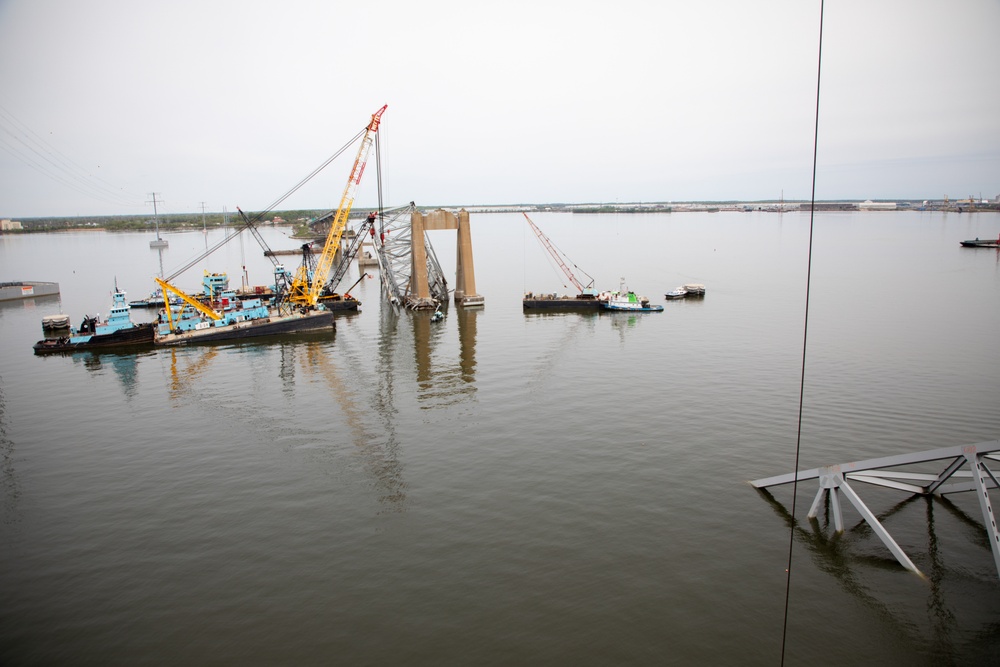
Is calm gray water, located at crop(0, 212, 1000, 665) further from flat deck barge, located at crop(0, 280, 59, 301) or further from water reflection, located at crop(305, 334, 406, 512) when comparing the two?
flat deck barge, located at crop(0, 280, 59, 301)

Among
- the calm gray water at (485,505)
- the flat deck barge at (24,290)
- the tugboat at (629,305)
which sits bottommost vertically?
the calm gray water at (485,505)

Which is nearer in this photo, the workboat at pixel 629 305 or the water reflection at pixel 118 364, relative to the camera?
the water reflection at pixel 118 364

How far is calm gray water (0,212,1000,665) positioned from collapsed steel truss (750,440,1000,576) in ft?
2.08

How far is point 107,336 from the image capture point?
4238 centimetres

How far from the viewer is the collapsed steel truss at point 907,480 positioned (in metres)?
13.3

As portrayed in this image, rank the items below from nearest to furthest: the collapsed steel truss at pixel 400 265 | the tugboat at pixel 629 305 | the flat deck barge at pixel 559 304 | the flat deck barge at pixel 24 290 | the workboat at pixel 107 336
Result: 1. the workboat at pixel 107 336
2. the tugboat at pixel 629 305
3. the flat deck barge at pixel 559 304
4. the collapsed steel truss at pixel 400 265
5. the flat deck barge at pixel 24 290

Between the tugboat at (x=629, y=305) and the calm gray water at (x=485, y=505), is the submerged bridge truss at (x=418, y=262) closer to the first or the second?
the tugboat at (x=629, y=305)

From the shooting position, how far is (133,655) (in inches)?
501

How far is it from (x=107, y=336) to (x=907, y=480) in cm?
4774

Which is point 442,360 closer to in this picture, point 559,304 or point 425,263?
point 559,304

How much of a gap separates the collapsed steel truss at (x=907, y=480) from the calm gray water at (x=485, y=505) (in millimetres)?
635

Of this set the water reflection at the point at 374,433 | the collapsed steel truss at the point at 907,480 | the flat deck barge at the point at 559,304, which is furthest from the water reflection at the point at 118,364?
the collapsed steel truss at the point at 907,480

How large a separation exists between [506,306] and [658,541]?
42232 millimetres

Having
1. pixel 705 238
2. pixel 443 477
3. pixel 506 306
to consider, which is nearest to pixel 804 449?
pixel 443 477
